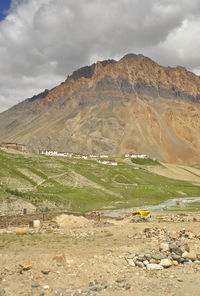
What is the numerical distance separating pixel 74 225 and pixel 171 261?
2074 cm

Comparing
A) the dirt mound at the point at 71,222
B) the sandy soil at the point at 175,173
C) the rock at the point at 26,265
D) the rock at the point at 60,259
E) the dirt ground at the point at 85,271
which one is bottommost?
the sandy soil at the point at 175,173

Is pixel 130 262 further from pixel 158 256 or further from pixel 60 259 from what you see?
pixel 60 259

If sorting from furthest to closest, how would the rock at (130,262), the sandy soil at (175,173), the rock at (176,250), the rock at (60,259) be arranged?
the sandy soil at (175,173)
the rock at (176,250)
the rock at (130,262)
the rock at (60,259)

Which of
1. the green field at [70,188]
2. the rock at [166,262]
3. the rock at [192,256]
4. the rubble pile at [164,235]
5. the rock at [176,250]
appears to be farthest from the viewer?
the green field at [70,188]

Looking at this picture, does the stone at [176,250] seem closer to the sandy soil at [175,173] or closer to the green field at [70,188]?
the green field at [70,188]

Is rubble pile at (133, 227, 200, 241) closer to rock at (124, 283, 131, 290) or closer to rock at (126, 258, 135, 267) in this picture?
rock at (126, 258, 135, 267)

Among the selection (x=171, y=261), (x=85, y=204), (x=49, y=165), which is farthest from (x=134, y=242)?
(x=49, y=165)

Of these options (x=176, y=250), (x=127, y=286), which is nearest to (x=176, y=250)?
(x=176, y=250)

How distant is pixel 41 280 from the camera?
1748 cm

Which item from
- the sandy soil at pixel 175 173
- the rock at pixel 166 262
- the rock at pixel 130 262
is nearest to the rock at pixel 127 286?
the rock at pixel 130 262

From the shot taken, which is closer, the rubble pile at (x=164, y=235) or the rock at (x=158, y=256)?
the rock at (x=158, y=256)

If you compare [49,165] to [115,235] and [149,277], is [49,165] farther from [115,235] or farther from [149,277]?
[149,277]

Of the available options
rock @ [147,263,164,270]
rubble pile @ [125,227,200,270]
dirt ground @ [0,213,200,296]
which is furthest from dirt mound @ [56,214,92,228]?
rock @ [147,263,164,270]

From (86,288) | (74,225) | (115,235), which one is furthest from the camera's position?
(74,225)
